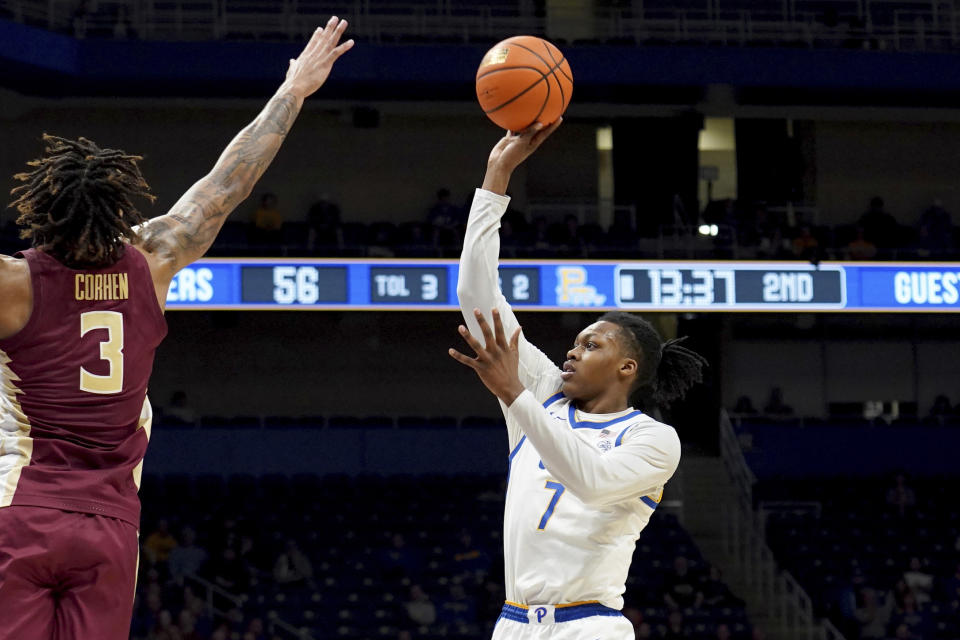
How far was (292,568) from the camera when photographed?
50.6ft

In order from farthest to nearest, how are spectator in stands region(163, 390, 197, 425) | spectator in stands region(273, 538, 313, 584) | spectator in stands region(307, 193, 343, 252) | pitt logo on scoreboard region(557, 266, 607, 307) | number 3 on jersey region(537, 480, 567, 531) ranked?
spectator in stands region(163, 390, 197, 425) → spectator in stands region(307, 193, 343, 252) → pitt logo on scoreboard region(557, 266, 607, 307) → spectator in stands region(273, 538, 313, 584) → number 3 on jersey region(537, 480, 567, 531)

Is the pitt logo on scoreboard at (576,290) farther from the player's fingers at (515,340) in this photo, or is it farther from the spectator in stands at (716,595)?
the player's fingers at (515,340)

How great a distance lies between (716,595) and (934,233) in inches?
267

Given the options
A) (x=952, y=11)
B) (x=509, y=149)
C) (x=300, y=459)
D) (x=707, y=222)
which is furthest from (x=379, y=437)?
(x=509, y=149)

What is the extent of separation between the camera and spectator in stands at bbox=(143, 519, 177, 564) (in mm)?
15438

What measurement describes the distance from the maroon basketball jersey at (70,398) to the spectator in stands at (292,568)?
40.4ft

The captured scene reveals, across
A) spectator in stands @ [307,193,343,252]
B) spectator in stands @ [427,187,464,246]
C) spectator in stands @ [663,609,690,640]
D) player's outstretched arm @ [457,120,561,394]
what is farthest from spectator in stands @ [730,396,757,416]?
player's outstretched arm @ [457,120,561,394]

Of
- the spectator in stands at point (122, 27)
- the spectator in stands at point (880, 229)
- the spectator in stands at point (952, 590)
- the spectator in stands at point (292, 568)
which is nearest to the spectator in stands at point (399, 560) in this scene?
the spectator in stands at point (292, 568)

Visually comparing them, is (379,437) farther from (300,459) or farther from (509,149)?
(509,149)

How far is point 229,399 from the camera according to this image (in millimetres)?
20531

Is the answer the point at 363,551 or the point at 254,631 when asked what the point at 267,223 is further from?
the point at 254,631

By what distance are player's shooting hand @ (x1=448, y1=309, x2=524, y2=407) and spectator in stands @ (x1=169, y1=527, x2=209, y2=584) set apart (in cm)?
1199

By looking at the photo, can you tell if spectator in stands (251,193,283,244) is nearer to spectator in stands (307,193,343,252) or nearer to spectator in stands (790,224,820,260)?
spectator in stands (307,193,343,252)

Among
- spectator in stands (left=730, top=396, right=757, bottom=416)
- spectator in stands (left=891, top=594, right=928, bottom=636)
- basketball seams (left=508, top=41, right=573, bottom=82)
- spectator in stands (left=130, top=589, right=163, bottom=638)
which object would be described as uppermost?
basketball seams (left=508, top=41, right=573, bottom=82)
